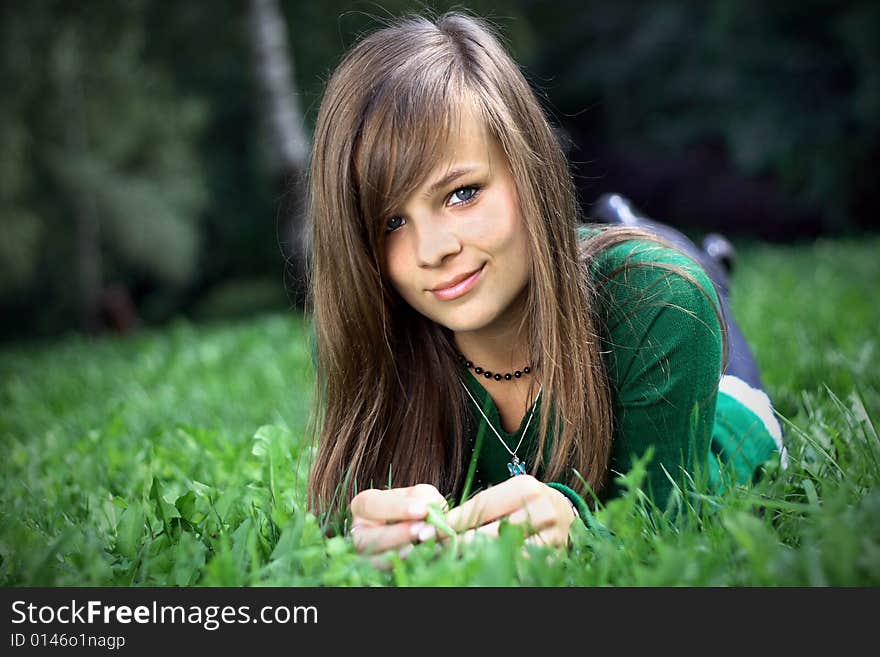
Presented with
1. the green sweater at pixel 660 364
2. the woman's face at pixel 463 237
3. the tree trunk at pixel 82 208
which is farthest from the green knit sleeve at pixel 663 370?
the tree trunk at pixel 82 208

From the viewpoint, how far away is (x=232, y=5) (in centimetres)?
939

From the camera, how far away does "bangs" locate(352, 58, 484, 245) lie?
158 cm

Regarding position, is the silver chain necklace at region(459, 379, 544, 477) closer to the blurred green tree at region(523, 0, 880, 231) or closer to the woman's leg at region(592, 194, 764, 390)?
the woman's leg at region(592, 194, 764, 390)

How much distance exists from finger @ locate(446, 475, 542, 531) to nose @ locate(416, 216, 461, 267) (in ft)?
1.46

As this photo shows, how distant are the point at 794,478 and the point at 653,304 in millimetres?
464

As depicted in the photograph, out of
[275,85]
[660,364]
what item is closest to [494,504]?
[660,364]

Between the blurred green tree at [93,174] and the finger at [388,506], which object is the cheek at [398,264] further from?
the blurred green tree at [93,174]

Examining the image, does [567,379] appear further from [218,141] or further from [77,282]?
[218,141]

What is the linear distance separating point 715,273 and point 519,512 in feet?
6.27

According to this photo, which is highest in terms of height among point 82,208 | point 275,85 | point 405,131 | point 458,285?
point 275,85

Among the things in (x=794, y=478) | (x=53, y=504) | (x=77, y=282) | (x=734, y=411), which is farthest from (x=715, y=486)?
(x=77, y=282)

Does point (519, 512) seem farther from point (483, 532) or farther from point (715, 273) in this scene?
point (715, 273)

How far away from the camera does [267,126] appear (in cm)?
730

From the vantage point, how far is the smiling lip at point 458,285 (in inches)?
64.5
